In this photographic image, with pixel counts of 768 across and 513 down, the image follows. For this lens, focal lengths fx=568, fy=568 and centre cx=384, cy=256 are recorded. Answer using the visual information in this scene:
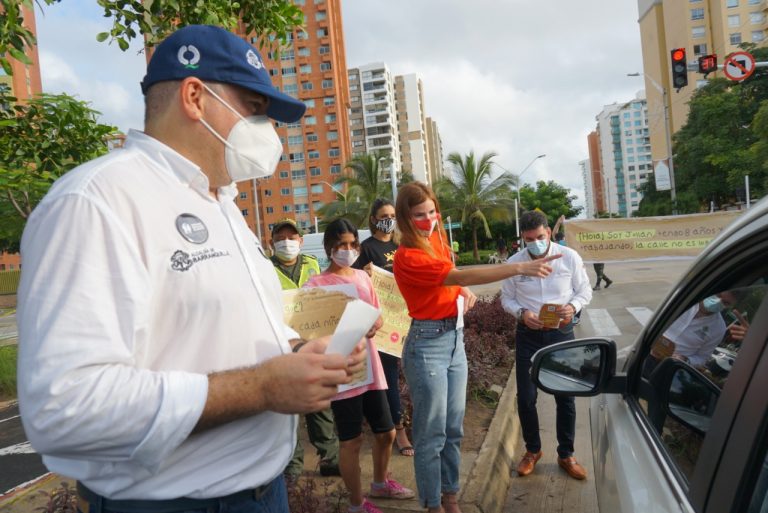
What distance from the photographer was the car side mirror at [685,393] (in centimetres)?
139

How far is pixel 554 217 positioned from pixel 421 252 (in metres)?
55.8

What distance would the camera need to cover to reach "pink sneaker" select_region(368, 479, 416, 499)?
11.8 ft

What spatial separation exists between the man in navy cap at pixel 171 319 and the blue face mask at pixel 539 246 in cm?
285

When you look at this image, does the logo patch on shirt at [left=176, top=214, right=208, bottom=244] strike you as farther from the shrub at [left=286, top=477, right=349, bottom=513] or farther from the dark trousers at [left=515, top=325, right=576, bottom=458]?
the dark trousers at [left=515, top=325, right=576, bottom=458]

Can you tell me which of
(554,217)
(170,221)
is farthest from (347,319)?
(554,217)

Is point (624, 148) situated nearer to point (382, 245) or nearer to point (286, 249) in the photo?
point (382, 245)

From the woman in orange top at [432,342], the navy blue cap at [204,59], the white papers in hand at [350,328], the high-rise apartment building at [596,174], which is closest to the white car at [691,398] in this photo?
the white papers in hand at [350,328]

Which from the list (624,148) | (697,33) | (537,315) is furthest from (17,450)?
(624,148)

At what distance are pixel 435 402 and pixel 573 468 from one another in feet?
5.40

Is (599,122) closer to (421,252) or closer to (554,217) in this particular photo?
(554,217)

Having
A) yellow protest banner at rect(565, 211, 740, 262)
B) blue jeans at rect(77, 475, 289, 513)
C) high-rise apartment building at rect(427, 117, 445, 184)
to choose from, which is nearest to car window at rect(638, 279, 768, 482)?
blue jeans at rect(77, 475, 289, 513)

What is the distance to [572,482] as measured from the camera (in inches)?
161

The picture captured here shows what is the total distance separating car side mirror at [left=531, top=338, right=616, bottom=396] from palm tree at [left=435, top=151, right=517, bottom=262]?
36341 mm

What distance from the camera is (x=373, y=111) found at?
102188mm
